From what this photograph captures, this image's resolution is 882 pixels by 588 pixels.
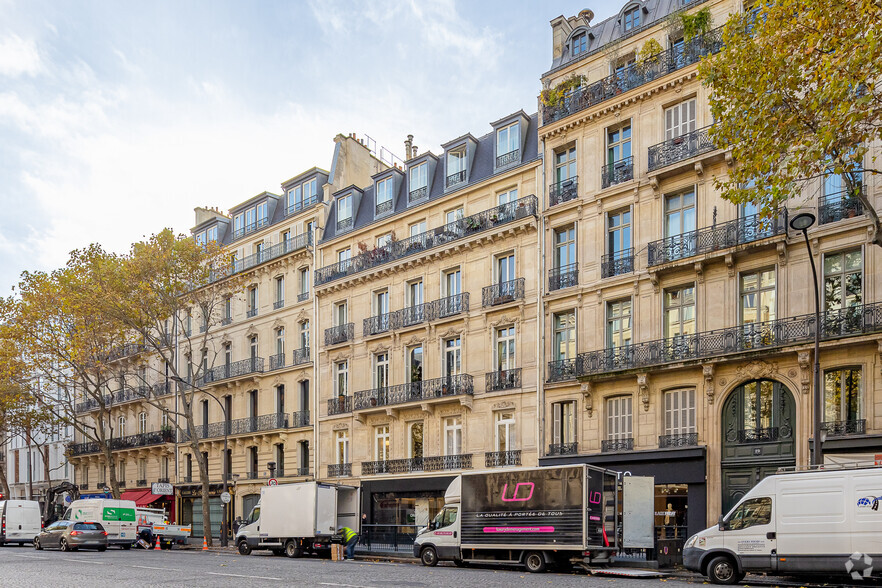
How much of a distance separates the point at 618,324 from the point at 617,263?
2.08m

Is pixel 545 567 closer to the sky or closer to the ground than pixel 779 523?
closer to the ground

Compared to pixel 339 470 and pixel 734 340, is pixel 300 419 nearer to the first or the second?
pixel 339 470

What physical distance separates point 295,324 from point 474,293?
11954 mm

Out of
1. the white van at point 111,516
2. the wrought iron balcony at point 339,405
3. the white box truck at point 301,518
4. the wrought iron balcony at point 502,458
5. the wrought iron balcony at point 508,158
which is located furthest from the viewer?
the wrought iron balcony at point 339,405

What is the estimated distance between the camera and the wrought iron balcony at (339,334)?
38.0 metres

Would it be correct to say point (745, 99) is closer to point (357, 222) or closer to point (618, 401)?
point (618, 401)

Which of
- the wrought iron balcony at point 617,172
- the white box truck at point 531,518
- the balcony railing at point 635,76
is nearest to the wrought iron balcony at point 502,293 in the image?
the wrought iron balcony at point 617,172

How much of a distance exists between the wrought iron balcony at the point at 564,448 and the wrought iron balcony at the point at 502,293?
5657mm

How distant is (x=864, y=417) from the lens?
859 inches

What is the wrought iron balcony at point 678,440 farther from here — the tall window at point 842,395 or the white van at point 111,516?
the white van at point 111,516

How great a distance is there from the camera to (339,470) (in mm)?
37250

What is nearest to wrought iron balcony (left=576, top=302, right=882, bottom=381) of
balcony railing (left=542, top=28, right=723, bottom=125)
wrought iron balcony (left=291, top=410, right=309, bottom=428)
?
balcony railing (left=542, top=28, right=723, bottom=125)

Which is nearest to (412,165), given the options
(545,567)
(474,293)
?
(474,293)

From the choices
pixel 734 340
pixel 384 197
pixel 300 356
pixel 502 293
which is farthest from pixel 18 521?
pixel 734 340
